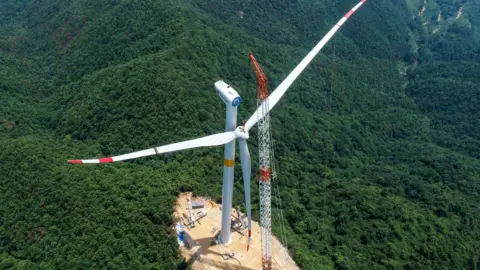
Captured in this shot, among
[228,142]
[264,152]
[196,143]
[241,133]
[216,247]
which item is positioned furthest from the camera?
[216,247]

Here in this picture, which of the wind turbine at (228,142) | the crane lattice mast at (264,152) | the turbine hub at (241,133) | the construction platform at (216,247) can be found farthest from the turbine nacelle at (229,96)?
the construction platform at (216,247)

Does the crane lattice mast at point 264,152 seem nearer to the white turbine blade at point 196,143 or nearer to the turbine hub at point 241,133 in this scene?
the turbine hub at point 241,133

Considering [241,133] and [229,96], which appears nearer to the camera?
[229,96]

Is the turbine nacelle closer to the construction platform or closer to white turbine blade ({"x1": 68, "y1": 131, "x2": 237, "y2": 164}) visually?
white turbine blade ({"x1": 68, "y1": 131, "x2": 237, "y2": 164})

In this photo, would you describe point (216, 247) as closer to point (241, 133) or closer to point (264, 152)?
point (264, 152)

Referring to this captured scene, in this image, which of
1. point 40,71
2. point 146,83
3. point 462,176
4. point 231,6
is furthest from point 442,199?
point 40,71

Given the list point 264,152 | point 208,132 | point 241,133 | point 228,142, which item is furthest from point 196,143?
point 208,132
